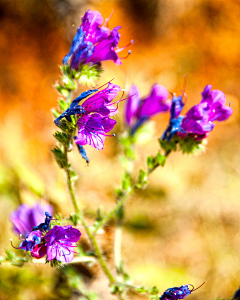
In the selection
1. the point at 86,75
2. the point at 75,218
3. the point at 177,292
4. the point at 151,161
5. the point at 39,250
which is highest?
the point at 86,75

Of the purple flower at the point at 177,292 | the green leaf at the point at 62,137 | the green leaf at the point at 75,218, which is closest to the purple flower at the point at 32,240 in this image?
the green leaf at the point at 75,218

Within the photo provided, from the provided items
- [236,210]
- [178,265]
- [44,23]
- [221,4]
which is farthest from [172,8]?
[178,265]

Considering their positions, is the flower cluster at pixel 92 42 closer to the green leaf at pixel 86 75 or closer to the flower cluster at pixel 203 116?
the green leaf at pixel 86 75

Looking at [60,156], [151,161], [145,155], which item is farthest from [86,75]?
[145,155]

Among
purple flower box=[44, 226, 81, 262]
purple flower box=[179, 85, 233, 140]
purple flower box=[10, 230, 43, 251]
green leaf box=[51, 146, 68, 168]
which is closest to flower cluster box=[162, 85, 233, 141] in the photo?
purple flower box=[179, 85, 233, 140]

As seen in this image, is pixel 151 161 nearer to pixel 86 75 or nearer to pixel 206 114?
pixel 206 114

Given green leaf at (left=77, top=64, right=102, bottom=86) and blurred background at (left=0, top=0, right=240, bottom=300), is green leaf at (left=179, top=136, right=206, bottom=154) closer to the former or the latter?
green leaf at (left=77, top=64, right=102, bottom=86)
